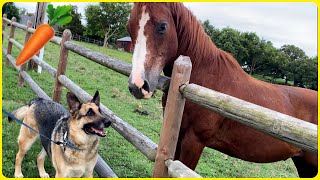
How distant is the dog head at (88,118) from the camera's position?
3364 mm

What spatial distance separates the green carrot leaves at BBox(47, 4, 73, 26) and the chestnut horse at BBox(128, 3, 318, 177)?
855 millimetres

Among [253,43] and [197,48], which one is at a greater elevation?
[197,48]

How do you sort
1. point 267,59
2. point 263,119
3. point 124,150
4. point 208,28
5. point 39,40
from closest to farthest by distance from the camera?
point 263,119
point 39,40
point 124,150
point 208,28
point 267,59

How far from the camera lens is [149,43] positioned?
2396 millimetres

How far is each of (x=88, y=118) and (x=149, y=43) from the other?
1369 millimetres

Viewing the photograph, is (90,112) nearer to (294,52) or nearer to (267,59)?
(267,59)

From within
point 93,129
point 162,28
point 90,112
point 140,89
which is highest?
point 162,28

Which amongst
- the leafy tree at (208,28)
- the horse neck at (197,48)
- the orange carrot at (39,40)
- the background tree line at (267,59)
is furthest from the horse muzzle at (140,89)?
the background tree line at (267,59)

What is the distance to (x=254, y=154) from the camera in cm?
293

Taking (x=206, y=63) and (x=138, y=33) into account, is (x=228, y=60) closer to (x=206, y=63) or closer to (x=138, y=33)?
(x=206, y=63)

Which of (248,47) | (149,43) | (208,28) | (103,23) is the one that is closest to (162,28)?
(149,43)

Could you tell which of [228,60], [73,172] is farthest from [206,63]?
[73,172]

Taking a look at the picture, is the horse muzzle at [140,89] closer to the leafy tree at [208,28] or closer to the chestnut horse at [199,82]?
the chestnut horse at [199,82]

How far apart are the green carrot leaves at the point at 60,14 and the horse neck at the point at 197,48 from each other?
111 cm
